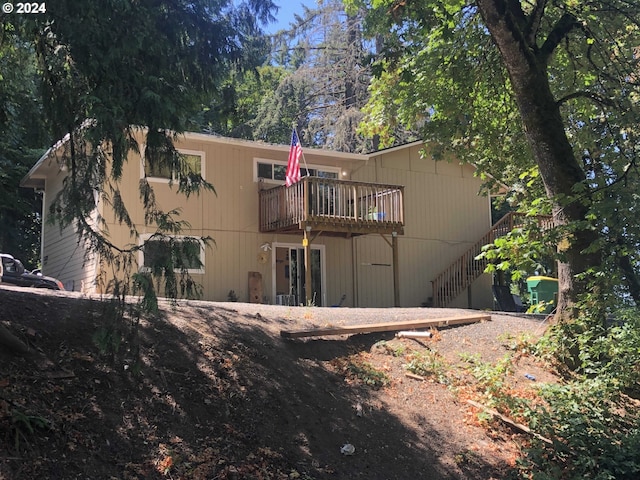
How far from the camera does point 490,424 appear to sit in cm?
740

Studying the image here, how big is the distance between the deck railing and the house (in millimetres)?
32

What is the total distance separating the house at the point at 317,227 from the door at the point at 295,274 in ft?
0.10

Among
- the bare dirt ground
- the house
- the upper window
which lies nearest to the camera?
the bare dirt ground

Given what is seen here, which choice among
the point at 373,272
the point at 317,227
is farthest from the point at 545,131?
the point at 373,272

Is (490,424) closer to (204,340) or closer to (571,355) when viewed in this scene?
(571,355)

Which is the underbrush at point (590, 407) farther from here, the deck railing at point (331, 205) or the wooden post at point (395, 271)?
the wooden post at point (395, 271)

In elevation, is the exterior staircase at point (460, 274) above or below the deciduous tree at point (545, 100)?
below

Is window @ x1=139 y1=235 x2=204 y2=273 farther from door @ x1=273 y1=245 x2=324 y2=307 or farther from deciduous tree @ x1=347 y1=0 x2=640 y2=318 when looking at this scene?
door @ x1=273 y1=245 x2=324 y2=307

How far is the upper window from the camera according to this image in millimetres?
16969

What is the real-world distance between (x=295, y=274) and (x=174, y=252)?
1230 cm

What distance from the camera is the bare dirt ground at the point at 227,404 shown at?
4.88m

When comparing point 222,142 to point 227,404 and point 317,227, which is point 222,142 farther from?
point 227,404

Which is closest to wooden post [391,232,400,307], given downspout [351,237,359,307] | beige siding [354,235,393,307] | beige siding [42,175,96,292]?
beige siding [354,235,393,307]

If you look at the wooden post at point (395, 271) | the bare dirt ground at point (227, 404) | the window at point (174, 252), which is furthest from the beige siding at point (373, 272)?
the window at point (174, 252)
